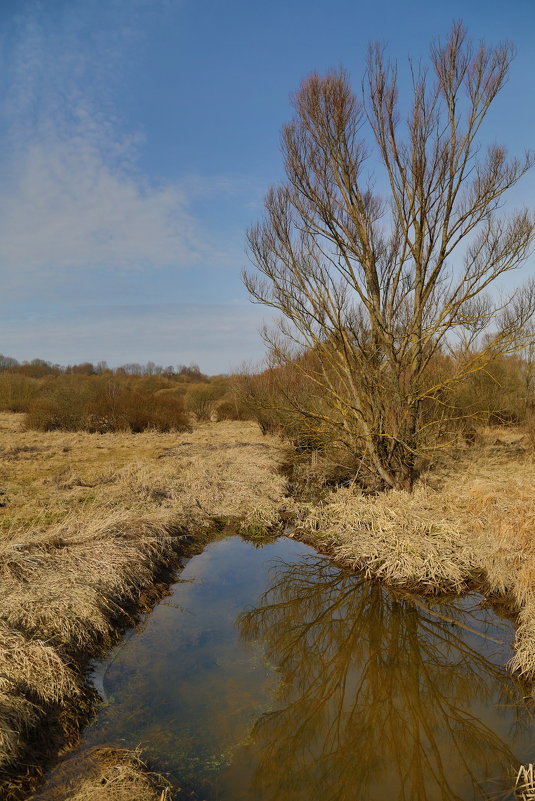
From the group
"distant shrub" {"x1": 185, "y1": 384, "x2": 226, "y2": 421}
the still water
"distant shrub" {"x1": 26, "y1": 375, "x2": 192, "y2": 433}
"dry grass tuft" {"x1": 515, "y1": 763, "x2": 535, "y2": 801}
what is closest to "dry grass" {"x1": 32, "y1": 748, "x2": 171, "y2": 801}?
the still water

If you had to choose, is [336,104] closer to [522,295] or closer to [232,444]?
[522,295]

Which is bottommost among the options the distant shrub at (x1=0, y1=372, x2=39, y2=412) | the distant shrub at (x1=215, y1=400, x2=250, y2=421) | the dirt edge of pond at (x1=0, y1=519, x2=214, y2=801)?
the dirt edge of pond at (x1=0, y1=519, x2=214, y2=801)

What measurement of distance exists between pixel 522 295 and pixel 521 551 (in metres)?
6.91

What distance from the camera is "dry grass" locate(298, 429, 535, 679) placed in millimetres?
5570

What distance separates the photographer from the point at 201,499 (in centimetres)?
912

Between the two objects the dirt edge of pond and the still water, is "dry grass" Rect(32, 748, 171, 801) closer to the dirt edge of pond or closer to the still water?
the dirt edge of pond

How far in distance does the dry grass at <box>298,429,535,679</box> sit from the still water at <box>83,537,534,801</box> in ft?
0.92

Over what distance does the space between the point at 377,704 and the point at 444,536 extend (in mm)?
3099

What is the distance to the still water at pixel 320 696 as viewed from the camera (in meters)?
3.14

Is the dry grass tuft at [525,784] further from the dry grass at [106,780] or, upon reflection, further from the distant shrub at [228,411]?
the distant shrub at [228,411]

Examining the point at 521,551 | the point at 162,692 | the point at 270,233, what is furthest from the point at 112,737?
the point at 270,233

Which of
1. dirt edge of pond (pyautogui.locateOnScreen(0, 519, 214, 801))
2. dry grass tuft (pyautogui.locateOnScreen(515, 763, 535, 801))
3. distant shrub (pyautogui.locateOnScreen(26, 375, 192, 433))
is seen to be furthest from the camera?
distant shrub (pyautogui.locateOnScreen(26, 375, 192, 433))

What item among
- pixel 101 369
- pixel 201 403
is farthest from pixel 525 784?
pixel 101 369

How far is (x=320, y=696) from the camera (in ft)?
13.0
